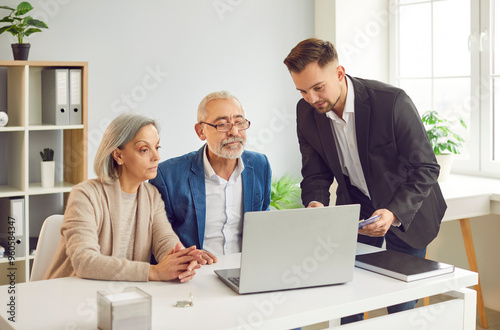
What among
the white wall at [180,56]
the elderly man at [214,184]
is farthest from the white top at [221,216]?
the white wall at [180,56]

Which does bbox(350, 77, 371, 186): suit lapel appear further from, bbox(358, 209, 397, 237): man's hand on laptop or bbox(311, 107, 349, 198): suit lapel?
bbox(358, 209, 397, 237): man's hand on laptop

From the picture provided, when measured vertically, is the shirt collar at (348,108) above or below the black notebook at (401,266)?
above

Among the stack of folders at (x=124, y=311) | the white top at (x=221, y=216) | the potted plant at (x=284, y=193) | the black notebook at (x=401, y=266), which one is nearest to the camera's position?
Result: the stack of folders at (x=124, y=311)

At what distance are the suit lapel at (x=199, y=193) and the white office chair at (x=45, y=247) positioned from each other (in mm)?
498

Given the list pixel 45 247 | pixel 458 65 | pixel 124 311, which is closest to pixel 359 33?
pixel 458 65

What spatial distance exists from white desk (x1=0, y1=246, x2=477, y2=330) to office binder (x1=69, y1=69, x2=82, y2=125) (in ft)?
5.74

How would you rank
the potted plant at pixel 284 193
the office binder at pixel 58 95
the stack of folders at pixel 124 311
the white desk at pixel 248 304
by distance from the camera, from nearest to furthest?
1. the stack of folders at pixel 124 311
2. the white desk at pixel 248 304
3. the office binder at pixel 58 95
4. the potted plant at pixel 284 193

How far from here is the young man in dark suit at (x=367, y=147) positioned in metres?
2.25

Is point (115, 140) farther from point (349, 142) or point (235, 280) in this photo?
point (349, 142)

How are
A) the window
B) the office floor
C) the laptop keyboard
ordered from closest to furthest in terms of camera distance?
the laptop keyboard, the office floor, the window

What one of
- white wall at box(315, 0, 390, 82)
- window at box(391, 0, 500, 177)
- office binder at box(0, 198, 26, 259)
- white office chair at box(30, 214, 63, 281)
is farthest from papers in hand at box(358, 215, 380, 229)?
white wall at box(315, 0, 390, 82)

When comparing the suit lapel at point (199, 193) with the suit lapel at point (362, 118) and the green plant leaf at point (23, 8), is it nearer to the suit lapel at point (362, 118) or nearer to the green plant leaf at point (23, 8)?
the suit lapel at point (362, 118)

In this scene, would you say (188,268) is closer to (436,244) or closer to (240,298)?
(240,298)

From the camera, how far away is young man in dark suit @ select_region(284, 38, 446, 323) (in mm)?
2252
